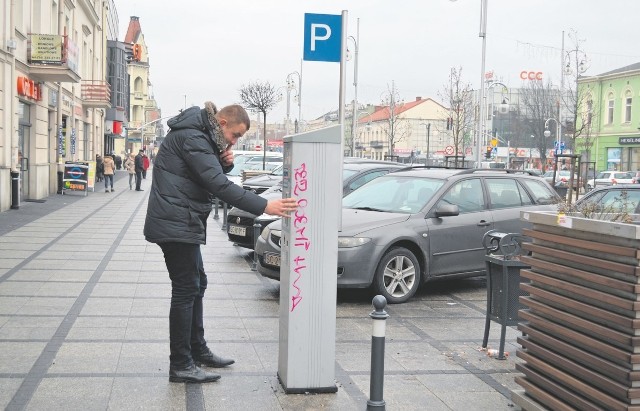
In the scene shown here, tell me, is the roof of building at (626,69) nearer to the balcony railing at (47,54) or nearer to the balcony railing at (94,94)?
the balcony railing at (94,94)

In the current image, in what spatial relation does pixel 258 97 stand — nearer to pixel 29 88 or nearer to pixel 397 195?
pixel 29 88

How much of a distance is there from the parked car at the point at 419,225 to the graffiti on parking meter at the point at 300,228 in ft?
11.3

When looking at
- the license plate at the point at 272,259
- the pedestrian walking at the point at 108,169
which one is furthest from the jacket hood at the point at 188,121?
the pedestrian walking at the point at 108,169

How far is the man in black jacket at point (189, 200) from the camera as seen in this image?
530cm

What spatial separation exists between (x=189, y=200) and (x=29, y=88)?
2052 cm

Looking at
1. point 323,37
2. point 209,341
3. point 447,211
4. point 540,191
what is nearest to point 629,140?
point 540,191

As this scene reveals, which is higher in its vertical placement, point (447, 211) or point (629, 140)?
point (629, 140)

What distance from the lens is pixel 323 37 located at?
398 inches

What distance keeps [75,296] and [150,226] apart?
399 centimetres

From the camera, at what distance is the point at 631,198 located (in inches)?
438

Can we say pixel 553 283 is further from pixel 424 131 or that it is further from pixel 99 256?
pixel 424 131

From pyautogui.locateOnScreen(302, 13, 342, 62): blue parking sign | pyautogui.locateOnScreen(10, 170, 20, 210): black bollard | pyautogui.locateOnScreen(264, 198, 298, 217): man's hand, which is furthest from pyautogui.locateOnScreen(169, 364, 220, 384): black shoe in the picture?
pyautogui.locateOnScreen(10, 170, 20, 210): black bollard

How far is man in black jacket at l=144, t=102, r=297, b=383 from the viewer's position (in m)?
5.30

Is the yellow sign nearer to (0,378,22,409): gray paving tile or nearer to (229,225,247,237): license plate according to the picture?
(229,225,247,237): license plate
